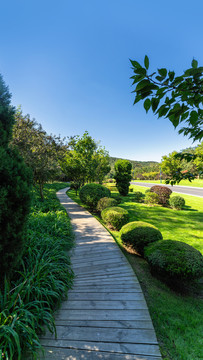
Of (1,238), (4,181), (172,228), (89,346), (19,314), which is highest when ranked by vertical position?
(4,181)

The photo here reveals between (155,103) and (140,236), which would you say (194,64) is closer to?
(155,103)

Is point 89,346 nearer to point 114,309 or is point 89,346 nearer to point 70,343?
point 70,343

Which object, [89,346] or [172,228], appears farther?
[172,228]

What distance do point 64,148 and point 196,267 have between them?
8.78 meters

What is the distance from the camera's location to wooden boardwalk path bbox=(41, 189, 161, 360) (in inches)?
64.1

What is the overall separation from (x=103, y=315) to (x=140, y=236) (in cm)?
239

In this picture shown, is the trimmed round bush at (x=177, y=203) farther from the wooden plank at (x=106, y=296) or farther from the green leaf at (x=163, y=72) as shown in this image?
the green leaf at (x=163, y=72)

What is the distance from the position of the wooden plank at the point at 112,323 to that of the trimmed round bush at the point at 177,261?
1.22m

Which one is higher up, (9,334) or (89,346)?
(9,334)

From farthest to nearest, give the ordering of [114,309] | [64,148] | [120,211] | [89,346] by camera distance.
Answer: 1. [64,148]
2. [120,211]
3. [114,309]
4. [89,346]

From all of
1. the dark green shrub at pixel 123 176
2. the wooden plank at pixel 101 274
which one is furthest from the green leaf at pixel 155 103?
the dark green shrub at pixel 123 176

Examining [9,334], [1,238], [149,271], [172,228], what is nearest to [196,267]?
[149,271]

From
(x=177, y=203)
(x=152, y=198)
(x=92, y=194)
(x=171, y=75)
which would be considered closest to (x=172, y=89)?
(x=171, y=75)

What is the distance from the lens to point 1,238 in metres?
1.89
